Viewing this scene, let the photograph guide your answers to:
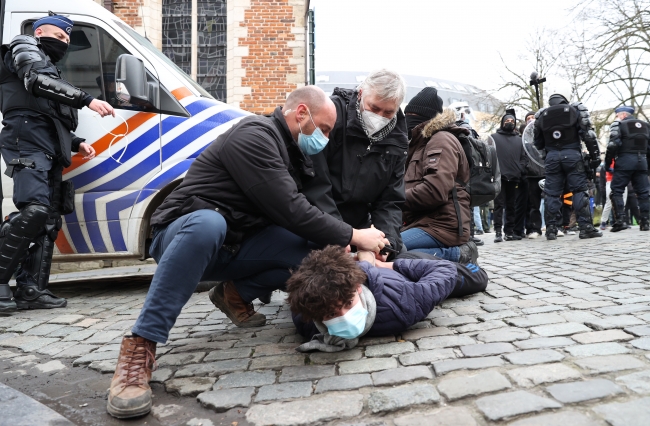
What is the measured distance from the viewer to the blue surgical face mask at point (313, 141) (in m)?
3.14

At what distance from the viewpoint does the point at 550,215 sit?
8.51m

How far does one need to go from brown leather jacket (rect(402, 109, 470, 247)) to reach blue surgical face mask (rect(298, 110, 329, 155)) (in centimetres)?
130

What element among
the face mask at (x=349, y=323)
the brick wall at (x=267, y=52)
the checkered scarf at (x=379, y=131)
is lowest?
the face mask at (x=349, y=323)

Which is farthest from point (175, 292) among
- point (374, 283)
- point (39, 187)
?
point (39, 187)

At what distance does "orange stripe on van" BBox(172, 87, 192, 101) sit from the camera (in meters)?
5.09

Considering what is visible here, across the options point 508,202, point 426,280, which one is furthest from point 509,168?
point 426,280

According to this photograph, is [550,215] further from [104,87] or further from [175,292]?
[175,292]

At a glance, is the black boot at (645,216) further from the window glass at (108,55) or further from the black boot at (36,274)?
the black boot at (36,274)

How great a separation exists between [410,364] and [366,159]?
55.6 inches

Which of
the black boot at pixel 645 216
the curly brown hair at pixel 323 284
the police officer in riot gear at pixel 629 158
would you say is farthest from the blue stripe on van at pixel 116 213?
the black boot at pixel 645 216

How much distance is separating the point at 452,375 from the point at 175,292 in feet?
4.16

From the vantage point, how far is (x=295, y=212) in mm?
2818

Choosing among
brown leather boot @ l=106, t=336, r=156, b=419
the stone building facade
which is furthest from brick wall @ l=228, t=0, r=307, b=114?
brown leather boot @ l=106, t=336, r=156, b=419

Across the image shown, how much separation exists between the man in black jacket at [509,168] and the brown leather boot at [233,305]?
251 inches
